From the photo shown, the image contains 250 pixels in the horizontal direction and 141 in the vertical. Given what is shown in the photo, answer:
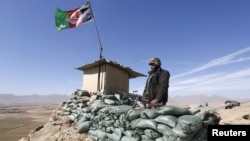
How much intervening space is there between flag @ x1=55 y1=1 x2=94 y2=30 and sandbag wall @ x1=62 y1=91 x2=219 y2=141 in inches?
213

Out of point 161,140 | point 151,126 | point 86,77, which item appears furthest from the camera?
point 86,77

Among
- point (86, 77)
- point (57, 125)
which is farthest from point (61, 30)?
point (57, 125)

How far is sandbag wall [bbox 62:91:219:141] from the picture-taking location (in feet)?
12.2

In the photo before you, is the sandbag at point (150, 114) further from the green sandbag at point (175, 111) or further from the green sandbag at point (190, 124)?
the green sandbag at point (190, 124)

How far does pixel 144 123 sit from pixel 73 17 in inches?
342

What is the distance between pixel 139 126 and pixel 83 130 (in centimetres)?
325

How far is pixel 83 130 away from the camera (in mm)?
7273

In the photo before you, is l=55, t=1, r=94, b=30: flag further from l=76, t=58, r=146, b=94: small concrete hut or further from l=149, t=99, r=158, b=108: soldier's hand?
l=149, t=99, r=158, b=108: soldier's hand

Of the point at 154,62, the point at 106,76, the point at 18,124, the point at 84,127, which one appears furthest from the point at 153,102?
the point at 18,124

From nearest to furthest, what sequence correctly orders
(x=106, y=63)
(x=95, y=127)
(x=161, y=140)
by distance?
(x=161, y=140) < (x=95, y=127) < (x=106, y=63)

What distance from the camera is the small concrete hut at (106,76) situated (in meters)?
9.24

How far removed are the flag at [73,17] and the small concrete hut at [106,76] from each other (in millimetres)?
2630

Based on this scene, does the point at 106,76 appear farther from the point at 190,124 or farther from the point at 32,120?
the point at 32,120

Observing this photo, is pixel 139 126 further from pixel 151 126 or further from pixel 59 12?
pixel 59 12
